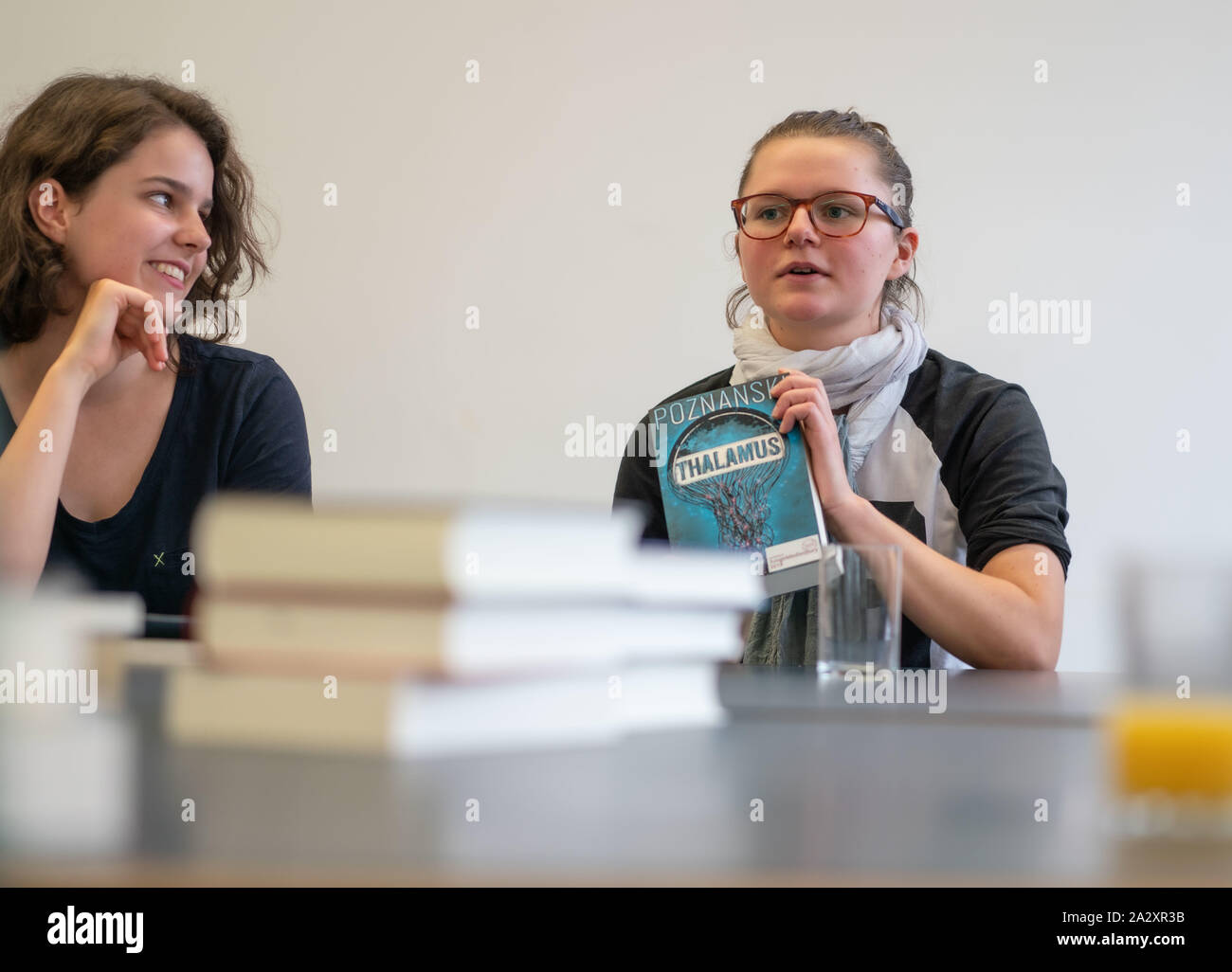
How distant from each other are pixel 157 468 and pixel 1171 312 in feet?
7.57

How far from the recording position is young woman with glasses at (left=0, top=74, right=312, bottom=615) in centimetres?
160

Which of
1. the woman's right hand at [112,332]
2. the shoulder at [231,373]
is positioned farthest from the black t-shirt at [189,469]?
the woman's right hand at [112,332]

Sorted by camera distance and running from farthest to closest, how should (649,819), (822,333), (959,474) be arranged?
1. (822,333)
2. (959,474)
3. (649,819)

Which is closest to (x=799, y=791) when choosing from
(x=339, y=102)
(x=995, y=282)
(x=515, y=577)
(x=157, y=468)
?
(x=515, y=577)

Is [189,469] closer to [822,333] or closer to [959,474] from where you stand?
[822,333]

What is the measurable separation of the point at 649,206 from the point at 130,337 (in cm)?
165

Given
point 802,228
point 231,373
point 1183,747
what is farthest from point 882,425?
point 1183,747

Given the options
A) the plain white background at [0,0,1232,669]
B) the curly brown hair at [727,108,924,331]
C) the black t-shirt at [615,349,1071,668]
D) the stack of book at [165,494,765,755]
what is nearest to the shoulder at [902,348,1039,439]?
the black t-shirt at [615,349,1071,668]

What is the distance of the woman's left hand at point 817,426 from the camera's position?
1296 millimetres

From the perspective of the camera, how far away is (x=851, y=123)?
172 centimetres

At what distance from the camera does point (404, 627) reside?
420 millimetres

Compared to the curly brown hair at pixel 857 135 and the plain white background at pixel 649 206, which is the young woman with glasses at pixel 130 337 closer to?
the curly brown hair at pixel 857 135

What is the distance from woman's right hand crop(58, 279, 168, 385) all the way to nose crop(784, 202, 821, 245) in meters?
0.78
